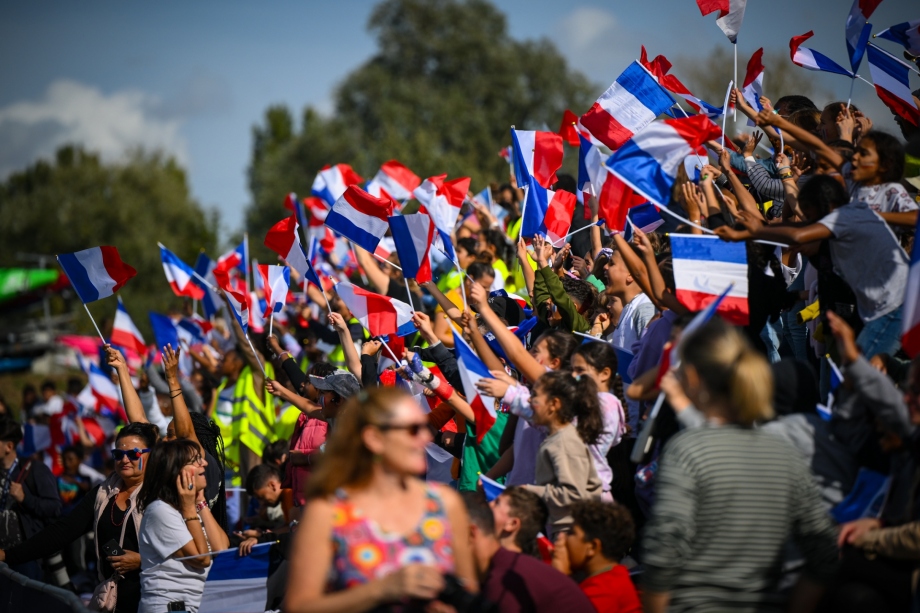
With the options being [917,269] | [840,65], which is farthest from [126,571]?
[840,65]

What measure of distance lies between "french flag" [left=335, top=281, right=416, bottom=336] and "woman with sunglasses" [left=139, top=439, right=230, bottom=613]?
6.64 feet

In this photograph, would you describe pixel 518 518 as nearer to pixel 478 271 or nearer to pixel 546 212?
pixel 546 212

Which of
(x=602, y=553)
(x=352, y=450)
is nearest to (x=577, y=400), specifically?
(x=602, y=553)

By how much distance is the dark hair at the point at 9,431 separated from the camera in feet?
29.8

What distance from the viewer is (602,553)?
4.77 meters

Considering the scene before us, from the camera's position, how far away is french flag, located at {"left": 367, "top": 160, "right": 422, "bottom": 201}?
12266 millimetres

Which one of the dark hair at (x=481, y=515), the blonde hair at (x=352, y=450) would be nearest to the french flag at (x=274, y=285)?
the dark hair at (x=481, y=515)

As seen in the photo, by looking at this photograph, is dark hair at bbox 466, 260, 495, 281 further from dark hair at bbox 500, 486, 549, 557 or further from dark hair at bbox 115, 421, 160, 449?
dark hair at bbox 500, 486, 549, 557

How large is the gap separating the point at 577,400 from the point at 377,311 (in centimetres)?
290

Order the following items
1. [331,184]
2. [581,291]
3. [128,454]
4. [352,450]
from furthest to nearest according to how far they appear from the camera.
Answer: [331,184], [581,291], [128,454], [352,450]

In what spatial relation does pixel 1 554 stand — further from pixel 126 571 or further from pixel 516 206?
pixel 516 206

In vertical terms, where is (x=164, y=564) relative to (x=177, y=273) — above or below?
below

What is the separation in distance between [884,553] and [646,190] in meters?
2.70

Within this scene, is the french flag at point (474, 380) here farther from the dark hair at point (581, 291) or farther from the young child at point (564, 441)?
the dark hair at point (581, 291)
